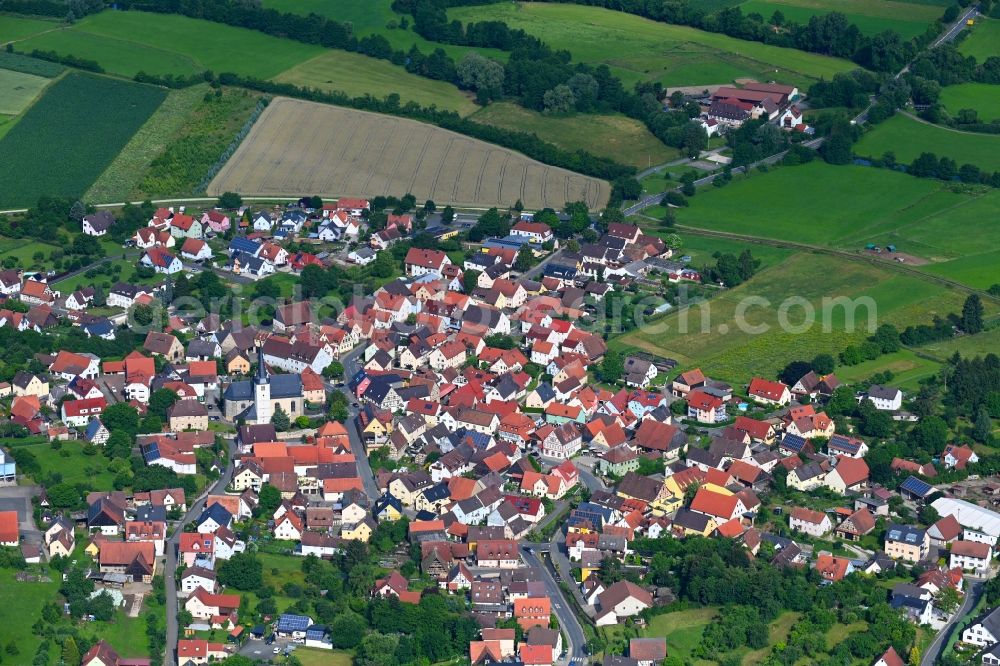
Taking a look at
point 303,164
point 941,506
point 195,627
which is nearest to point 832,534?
point 941,506

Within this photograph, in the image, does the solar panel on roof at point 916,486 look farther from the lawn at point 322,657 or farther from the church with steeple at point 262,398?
the church with steeple at point 262,398

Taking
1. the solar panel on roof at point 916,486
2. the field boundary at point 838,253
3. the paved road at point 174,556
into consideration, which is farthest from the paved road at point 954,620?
the field boundary at point 838,253

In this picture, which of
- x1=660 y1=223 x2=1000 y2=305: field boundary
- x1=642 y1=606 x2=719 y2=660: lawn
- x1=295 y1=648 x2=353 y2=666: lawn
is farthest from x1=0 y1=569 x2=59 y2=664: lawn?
x1=660 y1=223 x2=1000 y2=305: field boundary

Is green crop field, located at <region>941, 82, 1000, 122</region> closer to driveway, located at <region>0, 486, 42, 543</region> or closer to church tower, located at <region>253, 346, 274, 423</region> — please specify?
→ church tower, located at <region>253, 346, 274, 423</region>

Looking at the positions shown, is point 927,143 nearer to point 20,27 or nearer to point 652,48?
point 652,48

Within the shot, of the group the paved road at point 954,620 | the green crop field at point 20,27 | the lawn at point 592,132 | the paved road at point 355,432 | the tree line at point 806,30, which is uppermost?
the tree line at point 806,30

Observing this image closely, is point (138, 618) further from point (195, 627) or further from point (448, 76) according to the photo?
point (448, 76)

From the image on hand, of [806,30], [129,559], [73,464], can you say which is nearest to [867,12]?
[806,30]
